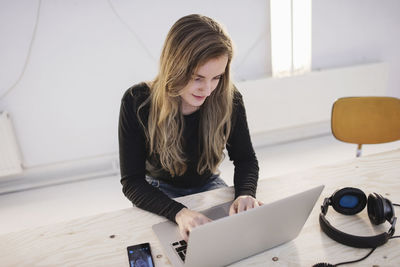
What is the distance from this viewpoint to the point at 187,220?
2.73ft

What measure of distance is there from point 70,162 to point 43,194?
0.31 m

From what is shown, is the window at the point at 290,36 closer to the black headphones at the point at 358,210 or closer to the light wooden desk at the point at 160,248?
the light wooden desk at the point at 160,248

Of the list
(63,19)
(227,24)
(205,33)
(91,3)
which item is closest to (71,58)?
(63,19)

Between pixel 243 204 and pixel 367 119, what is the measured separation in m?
1.05

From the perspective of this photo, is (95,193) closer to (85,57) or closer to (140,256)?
(85,57)

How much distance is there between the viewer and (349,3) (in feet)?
9.33

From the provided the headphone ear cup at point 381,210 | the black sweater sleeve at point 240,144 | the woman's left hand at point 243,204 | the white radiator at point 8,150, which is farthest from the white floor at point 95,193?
the headphone ear cup at point 381,210

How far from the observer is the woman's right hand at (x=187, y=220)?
2.66 feet

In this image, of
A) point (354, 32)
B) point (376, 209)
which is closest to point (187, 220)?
point (376, 209)

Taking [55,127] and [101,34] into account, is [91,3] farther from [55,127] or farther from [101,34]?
[55,127]

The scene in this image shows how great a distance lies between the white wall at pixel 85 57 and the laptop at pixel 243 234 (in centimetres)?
189

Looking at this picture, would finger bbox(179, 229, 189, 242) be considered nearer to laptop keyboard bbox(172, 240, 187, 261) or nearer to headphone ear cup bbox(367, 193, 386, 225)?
laptop keyboard bbox(172, 240, 187, 261)

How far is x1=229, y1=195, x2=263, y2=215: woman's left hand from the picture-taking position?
2.92 ft

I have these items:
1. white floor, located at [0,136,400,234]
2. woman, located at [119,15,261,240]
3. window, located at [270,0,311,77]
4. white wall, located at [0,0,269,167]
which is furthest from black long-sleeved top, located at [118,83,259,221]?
window, located at [270,0,311,77]
